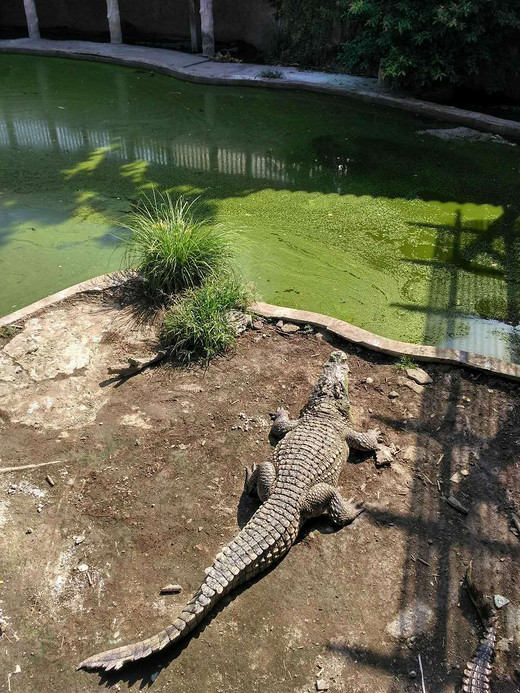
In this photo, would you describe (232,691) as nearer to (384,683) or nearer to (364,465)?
(384,683)

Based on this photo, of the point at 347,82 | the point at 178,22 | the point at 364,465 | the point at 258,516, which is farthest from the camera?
the point at 178,22

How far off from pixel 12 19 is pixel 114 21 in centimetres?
342

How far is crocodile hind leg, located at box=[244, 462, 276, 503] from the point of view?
3146 millimetres

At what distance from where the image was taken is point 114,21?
12133 mm

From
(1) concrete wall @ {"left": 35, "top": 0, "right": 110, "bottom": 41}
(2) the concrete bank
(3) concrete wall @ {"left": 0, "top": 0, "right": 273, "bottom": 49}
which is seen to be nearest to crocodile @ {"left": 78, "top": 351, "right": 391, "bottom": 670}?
(2) the concrete bank

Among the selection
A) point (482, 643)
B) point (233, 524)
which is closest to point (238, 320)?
point (233, 524)

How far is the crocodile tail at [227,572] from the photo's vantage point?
251cm

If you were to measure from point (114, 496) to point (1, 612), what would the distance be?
0.79 m

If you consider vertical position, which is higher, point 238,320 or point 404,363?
point 238,320

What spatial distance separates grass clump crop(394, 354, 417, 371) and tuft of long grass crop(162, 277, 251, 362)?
1.22 metres

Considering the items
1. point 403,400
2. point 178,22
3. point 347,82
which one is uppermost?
point 178,22

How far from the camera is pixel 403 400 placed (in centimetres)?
393

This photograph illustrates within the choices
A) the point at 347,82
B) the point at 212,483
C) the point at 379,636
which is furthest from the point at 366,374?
the point at 347,82

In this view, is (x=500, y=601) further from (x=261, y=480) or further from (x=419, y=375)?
(x=419, y=375)
